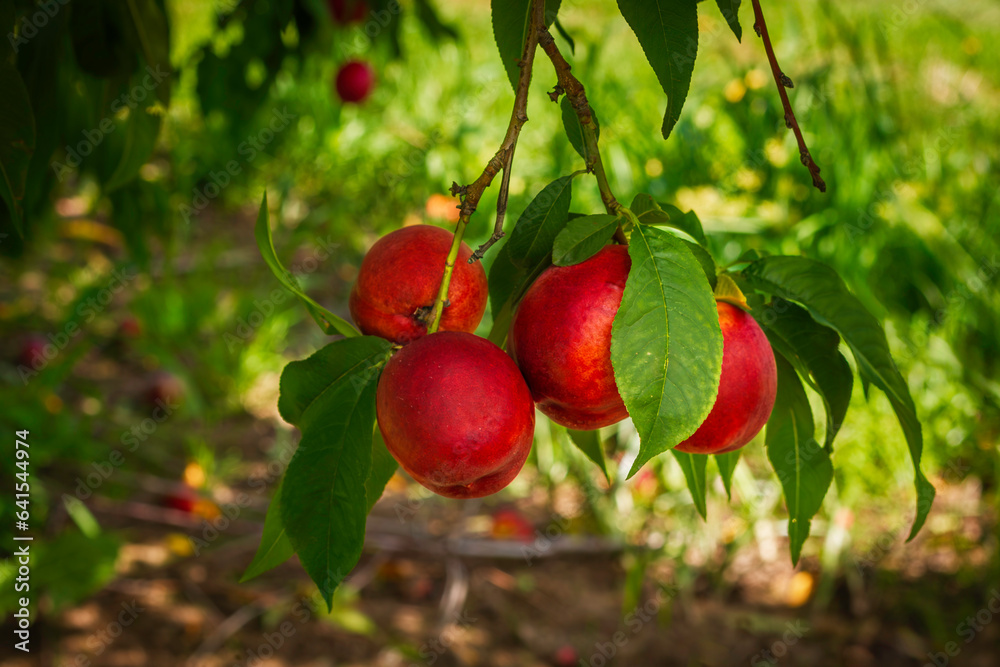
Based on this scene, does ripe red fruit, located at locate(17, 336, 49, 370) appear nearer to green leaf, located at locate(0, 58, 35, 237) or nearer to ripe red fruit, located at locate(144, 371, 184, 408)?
ripe red fruit, located at locate(144, 371, 184, 408)

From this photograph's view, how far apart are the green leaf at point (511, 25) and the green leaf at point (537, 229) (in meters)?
0.09

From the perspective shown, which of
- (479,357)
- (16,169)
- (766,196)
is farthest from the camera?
(766,196)

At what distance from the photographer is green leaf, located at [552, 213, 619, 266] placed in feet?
1.45

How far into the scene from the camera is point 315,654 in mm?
1550

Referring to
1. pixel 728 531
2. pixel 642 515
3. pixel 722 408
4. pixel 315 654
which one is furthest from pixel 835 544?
pixel 722 408

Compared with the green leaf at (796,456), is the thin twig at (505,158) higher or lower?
higher

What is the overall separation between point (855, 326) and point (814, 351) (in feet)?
0.10

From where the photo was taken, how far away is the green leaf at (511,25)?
51 cm

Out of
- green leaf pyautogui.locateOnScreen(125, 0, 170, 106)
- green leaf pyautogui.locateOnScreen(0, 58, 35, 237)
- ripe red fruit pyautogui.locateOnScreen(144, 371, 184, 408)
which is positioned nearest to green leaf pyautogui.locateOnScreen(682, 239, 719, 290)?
green leaf pyautogui.locateOnScreen(0, 58, 35, 237)

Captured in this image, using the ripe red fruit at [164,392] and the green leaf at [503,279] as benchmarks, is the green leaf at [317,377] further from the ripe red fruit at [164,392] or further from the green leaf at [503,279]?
the ripe red fruit at [164,392]

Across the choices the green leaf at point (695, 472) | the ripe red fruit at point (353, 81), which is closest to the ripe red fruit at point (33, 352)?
the ripe red fruit at point (353, 81)

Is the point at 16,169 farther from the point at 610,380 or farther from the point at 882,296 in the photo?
the point at 882,296

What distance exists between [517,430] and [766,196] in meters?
1.77

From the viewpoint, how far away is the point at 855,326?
483 mm
